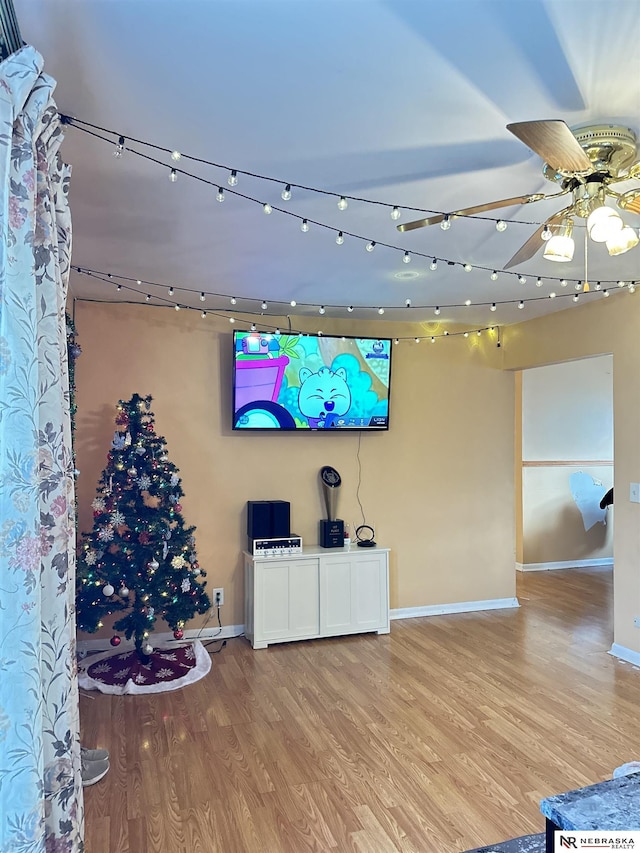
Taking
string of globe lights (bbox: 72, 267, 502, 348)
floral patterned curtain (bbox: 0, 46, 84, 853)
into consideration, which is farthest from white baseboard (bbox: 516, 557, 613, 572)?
floral patterned curtain (bbox: 0, 46, 84, 853)

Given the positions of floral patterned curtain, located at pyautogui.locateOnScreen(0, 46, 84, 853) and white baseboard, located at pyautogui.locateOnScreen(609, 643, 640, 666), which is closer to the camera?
floral patterned curtain, located at pyautogui.locateOnScreen(0, 46, 84, 853)

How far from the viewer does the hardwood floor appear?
7.64 feet

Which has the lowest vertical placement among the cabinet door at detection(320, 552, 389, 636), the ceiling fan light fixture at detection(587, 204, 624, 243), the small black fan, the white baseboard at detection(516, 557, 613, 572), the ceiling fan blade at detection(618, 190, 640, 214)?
the white baseboard at detection(516, 557, 613, 572)

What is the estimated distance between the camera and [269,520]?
4.55m

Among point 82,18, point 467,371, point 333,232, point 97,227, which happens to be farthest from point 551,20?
point 467,371

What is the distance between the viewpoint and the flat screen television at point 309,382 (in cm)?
455

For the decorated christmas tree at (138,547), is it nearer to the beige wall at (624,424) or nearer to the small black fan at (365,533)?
the small black fan at (365,533)

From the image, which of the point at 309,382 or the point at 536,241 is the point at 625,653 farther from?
the point at 536,241

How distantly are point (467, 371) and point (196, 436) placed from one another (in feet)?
8.48

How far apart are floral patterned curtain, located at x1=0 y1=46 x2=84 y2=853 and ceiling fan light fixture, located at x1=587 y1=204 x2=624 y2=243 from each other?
1.71m

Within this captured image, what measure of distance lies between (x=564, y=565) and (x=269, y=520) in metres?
4.35

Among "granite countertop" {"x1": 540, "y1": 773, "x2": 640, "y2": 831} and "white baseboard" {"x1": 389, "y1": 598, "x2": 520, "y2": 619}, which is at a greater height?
"granite countertop" {"x1": 540, "y1": 773, "x2": 640, "y2": 831}

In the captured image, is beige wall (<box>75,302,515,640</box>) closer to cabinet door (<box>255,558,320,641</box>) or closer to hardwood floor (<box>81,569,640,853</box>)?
cabinet door (<box>255,558,320,641</box>)

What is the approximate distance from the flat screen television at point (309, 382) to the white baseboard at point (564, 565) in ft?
10.6
